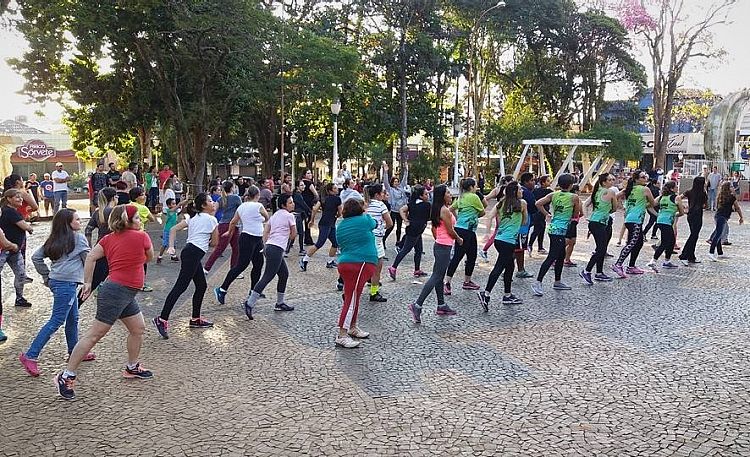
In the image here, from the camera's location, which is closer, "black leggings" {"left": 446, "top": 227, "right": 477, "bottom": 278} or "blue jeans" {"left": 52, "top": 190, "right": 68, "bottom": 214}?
"black leggings" {"left": 446, "top": 227, "right": 477, "bottom": 278}

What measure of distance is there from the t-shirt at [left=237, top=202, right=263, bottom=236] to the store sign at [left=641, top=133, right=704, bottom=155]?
47.3 m

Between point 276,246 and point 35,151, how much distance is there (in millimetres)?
47425

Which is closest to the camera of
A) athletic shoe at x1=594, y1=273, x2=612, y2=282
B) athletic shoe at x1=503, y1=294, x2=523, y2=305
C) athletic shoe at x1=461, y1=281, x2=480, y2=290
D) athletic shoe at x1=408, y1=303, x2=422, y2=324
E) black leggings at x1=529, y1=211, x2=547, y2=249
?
athletic shoe at x1=408, y1=303, x2=422, y2=324

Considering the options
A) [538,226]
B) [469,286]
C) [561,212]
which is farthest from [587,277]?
[538,226]

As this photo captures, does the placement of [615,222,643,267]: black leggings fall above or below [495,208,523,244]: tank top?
below

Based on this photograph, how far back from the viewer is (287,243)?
8.41 m

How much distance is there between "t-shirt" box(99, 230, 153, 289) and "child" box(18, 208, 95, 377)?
0.65 m

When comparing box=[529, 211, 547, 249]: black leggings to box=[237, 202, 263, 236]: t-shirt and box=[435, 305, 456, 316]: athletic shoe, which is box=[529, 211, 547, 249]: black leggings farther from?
box=[237, 202, 263, 236]: t-shirt

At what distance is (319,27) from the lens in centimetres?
3078

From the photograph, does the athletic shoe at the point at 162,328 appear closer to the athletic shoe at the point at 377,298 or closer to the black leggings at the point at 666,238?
the athletic shoe at the point at 377,298

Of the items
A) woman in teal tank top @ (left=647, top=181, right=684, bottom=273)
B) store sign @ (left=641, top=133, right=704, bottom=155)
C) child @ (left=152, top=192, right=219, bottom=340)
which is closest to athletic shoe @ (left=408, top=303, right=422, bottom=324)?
child @ (left=152, top=192, right=219, bottom=340)

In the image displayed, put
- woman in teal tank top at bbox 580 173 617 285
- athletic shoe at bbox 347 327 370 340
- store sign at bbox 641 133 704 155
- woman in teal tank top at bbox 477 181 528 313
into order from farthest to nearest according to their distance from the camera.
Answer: store sign at bbox 641 133 704 155 < woman in teal tank top at bbox 580 173 617 285 < woman in teal tank top at bbox 477 181 528 313 < athletic shoe at bbox 347 327 370 340

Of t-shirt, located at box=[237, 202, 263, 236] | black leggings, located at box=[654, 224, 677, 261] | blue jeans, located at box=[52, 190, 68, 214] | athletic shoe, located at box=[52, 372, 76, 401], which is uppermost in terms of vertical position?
t-shirt, located at box=[237, 202, 263, 236]

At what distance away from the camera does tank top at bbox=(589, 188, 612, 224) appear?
1030 centimetres
